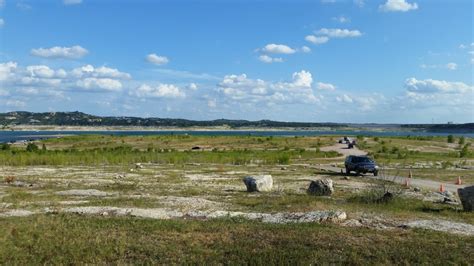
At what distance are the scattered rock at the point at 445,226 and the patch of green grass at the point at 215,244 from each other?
97cm

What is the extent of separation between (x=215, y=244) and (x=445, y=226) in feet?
27.9

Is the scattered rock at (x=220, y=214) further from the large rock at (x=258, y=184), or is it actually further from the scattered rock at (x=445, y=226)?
the large rock at (x=258, y=184)

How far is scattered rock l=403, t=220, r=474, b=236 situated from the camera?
680 inches

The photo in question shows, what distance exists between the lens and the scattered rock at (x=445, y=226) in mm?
17266

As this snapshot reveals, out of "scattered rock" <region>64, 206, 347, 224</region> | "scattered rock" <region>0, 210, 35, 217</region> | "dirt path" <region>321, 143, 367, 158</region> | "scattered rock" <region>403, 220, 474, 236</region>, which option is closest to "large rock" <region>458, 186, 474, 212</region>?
"scattered rock" <region>403, 220, 474, 236</region>

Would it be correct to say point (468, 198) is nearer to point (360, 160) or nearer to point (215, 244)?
point (215, 244)

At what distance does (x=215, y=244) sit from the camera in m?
14.8

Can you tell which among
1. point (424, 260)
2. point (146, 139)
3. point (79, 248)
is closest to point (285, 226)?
point (424, 260)

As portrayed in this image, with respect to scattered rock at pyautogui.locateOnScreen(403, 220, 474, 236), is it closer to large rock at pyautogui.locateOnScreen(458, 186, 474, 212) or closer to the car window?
large rock at pyautogui.locateOnScreen(458, 186, 474, 212)

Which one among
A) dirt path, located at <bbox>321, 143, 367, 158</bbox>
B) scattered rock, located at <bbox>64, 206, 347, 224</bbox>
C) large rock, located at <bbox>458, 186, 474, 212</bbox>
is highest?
large rock, located at <bbox>458, 186, 474, 212</bbox>

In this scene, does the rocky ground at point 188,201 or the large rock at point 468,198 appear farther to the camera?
the large rock at point 468,198

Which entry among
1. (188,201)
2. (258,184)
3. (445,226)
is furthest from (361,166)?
(445,226)

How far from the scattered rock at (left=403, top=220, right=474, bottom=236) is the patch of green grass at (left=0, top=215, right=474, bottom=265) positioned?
0.97m

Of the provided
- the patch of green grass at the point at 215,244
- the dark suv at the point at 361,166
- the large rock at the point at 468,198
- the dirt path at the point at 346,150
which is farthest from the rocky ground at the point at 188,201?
the dirt path at the point at 346,150
